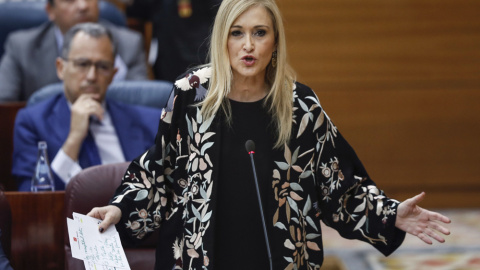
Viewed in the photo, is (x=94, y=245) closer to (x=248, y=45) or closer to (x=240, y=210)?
(x=240, y=210)

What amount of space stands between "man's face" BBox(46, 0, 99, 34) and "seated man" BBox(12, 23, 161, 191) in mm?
509

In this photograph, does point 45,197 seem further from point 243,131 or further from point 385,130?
point 385,130

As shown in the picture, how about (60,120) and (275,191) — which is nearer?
(275,191)

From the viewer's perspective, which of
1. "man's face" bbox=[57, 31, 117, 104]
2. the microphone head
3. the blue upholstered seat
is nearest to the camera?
the microphone head

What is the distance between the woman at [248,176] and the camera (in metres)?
1.23

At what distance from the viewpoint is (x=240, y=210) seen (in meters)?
1.24

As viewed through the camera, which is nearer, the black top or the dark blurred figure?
the black top

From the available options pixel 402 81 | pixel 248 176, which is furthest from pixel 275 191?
pixel 402 81

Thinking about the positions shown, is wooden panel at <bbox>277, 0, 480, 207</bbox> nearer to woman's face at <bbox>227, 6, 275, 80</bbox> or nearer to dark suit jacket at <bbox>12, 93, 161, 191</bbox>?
dark suit jacket at <bbox>12, 93, 161, 191</bbox>

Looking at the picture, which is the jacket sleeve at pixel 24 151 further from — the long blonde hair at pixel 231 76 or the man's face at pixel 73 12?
the long blonde hair at pixel 231 76

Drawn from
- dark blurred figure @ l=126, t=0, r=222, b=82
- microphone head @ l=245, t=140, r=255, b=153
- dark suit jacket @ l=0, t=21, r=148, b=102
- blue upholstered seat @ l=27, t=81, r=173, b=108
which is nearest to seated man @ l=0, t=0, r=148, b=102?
dark suit jacket @ l=0, t=21, r=148, b=102

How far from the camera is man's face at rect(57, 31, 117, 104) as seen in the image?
218cm

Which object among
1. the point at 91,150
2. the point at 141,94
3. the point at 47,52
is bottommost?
the point at 91,150

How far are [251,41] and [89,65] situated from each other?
3.49 ft
